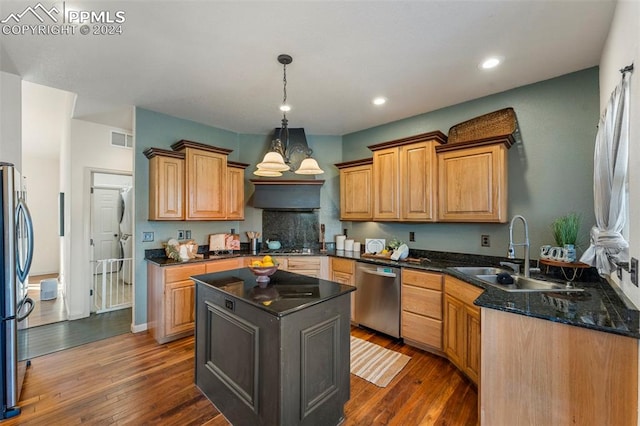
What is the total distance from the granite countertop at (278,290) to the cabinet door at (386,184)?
171cm

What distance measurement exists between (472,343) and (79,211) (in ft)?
16.8

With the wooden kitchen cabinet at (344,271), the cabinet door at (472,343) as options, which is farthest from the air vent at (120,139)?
the cabinet door at (472,343)

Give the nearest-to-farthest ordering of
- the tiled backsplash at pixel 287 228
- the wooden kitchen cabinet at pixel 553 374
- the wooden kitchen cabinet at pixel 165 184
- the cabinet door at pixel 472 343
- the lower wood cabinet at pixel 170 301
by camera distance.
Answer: the wooden kitchen cabinet at pixel 553 374, the cabinet door at pixel 472 343, the lower wood cabinet at pixel 170 301, the wooden kitchen cabinet at pixel 165 184, the tiled backsplash at pixel 287 228

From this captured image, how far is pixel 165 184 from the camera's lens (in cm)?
342

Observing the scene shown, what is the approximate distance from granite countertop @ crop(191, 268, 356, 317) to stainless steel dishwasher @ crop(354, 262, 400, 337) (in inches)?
50.7

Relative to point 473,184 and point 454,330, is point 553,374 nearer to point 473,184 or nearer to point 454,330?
point 454,330

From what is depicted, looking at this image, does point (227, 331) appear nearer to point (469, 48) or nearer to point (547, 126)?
point (469, 48)

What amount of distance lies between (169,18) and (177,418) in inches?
110

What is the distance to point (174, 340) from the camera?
3.22 meters

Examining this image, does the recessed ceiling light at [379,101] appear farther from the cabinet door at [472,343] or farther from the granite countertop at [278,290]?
the cabinet door at [472,343]

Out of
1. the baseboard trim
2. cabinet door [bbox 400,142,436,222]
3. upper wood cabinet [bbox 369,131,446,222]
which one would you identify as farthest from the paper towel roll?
the baseboard trim

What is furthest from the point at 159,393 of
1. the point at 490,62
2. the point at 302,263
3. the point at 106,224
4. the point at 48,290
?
the point at 106,224

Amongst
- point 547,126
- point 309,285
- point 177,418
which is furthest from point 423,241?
point 177,418

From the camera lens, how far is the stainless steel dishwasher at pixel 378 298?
312 centimetres
